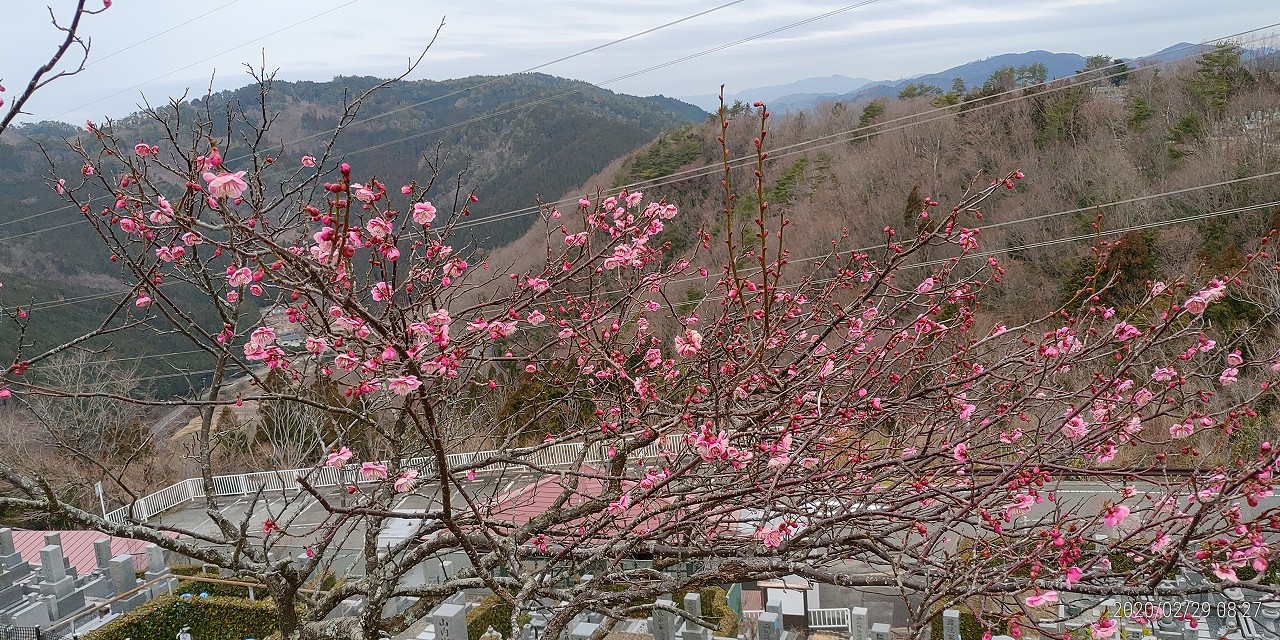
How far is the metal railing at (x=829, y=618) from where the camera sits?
563cm

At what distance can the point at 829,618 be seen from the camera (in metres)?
5.70

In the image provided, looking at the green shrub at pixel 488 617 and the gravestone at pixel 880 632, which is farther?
the green shrub at pixel 488 617

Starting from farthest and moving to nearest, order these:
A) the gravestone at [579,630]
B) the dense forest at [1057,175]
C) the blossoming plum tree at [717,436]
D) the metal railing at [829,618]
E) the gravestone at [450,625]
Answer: the dense forest at [1057,175] → the metal railing at [829,618] → the gravestone at [450,625] → the gravestone at [579,630] → the blossoming plum tree at [717,436]

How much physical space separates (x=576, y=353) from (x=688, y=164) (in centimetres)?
2145

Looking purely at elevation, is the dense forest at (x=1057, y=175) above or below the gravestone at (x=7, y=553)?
above

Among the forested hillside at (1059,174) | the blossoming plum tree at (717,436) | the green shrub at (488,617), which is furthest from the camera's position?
the forested hillside at (1059,174)

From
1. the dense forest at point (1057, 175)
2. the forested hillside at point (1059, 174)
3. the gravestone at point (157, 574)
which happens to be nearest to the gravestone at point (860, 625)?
the gravestone at point (157, 574)

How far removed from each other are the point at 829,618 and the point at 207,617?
5.92 meters

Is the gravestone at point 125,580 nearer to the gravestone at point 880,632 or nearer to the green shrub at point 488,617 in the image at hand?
the green shrub at point 488,617

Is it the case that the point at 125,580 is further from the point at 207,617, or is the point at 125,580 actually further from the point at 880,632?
the point at 880,632

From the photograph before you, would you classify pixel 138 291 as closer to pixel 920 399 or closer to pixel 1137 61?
pixel 920 399

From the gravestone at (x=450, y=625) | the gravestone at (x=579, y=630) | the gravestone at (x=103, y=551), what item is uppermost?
the gravestone at (x=450, y=625)

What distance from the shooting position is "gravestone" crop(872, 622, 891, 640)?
454 centimetres

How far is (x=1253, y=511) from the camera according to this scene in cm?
772
